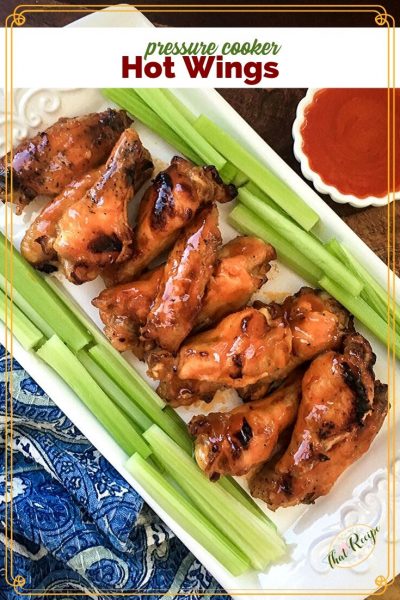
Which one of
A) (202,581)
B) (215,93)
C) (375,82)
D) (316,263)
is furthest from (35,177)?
(202,581)

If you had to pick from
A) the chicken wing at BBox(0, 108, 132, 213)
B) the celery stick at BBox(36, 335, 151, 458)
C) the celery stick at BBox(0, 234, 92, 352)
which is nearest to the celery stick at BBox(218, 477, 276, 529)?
the celery stick at BBox(36, 335, 151, 458)

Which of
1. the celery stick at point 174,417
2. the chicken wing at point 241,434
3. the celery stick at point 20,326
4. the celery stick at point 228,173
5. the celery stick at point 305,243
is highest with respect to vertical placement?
the celery stick at point 20,326

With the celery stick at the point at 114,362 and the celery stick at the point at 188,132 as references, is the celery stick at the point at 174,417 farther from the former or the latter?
the celery stick at the point at 188,132

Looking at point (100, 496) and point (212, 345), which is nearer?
point (212, 345)

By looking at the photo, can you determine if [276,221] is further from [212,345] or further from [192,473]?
[192,473]

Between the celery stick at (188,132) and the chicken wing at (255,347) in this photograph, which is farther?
the celery stick at (188,132)

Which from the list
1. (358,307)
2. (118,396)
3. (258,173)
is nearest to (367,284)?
(358,307)

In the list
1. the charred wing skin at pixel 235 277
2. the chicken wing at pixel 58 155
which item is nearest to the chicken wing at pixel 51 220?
the chicken wing at pixel 58 155
